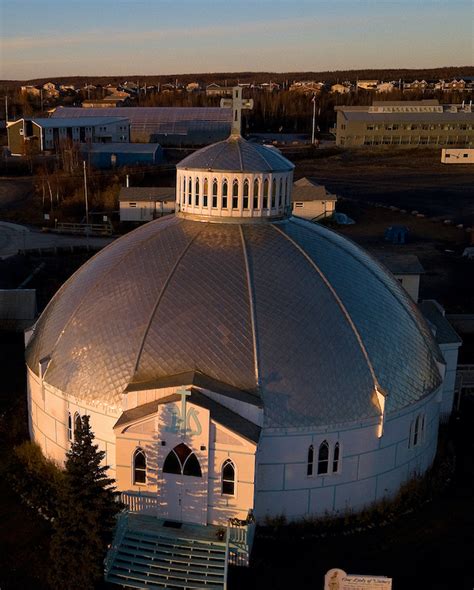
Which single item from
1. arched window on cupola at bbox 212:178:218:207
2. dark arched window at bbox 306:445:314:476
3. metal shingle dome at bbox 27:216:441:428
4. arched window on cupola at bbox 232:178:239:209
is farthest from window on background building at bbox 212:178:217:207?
dark arched window at bbox 306:445:314:476

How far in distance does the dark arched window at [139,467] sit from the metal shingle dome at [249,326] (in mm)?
2253

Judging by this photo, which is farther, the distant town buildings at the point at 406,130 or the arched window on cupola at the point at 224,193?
the distant town buildings at the point at 406,130

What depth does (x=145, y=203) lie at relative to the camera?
7094cm

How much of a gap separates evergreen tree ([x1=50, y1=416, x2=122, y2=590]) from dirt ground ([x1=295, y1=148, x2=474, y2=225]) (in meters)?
68.5

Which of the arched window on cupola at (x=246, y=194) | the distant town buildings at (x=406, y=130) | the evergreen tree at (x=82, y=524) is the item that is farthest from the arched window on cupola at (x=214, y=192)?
the distant town buildings at (x=406, y=130)

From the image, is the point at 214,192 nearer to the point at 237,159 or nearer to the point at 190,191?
the point at 190,191

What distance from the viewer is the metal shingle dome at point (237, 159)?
2616 cm

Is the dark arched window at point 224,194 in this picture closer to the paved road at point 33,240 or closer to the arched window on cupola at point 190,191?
the arched window on cupola at point 190,191

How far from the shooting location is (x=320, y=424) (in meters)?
21.9

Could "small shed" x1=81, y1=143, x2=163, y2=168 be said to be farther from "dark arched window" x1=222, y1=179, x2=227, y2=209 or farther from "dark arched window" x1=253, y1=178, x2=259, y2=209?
"dark arched window" x1=253, y1=178, x2=259, y2=209

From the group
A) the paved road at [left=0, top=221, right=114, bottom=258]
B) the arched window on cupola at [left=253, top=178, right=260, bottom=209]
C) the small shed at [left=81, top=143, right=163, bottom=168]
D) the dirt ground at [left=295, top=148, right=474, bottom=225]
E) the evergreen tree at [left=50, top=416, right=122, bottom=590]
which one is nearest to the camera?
the evergreen tree at [left=50, top=416, right=122, bottom=590]

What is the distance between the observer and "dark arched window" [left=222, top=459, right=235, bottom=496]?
21.0 m

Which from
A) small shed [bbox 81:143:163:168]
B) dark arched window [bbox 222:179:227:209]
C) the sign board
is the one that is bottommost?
the sign board

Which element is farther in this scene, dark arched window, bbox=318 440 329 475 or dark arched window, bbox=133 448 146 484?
dark arched window, bbox=318 440 329 475
